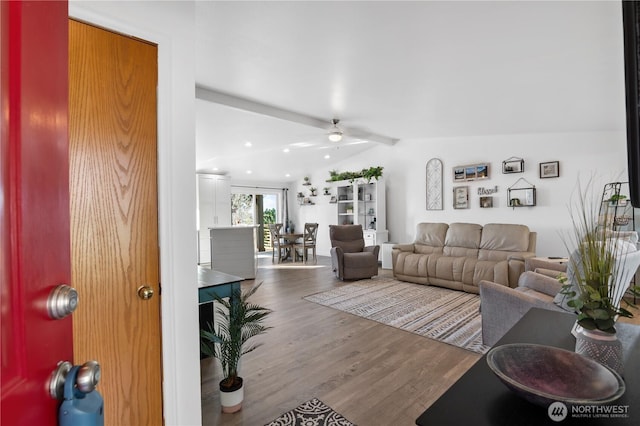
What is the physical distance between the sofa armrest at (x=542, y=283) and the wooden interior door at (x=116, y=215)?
10.1 feet

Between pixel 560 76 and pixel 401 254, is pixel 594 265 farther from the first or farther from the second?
pixel 401 254

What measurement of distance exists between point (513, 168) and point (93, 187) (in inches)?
225

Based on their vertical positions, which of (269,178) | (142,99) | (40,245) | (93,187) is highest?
(269,178)

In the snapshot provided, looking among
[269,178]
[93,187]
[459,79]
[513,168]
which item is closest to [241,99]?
[459,79]

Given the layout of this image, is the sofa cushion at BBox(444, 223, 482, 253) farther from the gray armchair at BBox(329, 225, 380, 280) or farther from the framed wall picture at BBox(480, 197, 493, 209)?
the gray armchair at BBox(329, 225, 380, 280)

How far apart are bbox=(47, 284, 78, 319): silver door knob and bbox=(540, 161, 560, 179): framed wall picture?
5.82 m

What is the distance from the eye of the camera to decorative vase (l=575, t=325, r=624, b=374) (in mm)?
871

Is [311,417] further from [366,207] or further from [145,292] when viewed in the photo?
[366,207]

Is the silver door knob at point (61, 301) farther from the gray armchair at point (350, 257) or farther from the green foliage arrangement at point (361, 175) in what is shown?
the green foliage arrangement at point (361, 175)

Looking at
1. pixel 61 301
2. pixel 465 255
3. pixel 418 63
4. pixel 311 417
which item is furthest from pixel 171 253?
pixel 465 255

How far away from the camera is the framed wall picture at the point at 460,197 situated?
18.6 ft

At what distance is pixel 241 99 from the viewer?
3814mm

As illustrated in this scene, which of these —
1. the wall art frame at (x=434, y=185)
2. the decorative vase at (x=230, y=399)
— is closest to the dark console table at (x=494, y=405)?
the decorative vase at (x=230, y=399)

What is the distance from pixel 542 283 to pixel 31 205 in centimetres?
349
